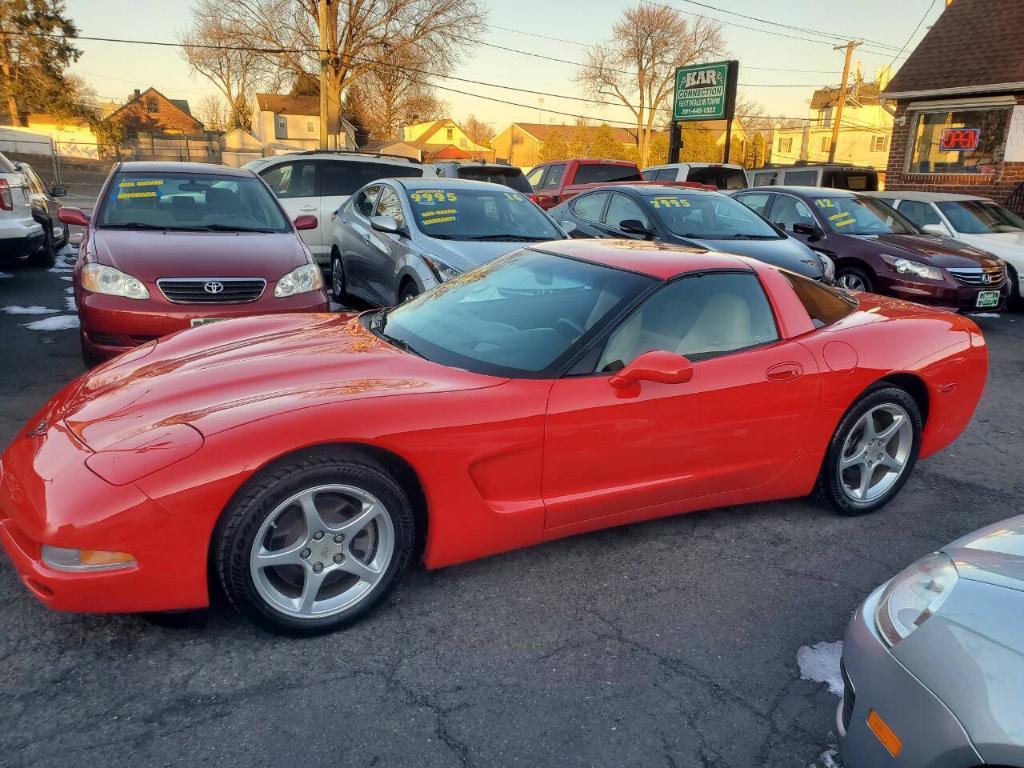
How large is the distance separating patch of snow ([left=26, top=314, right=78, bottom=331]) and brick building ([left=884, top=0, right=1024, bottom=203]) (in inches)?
638

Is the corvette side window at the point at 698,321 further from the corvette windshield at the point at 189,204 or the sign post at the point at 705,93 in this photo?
the sign post at the point at 705,93

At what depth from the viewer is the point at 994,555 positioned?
1.92 metres

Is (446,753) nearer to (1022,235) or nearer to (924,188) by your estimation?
(1022,235)

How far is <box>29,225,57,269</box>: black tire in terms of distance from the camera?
28.7 ft

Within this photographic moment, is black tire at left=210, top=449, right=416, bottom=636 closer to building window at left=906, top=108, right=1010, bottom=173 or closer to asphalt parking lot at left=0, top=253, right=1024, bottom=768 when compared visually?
asphalt parking lot at left=0, top=253, right=1024, bottom=768

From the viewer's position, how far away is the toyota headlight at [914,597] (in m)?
1.79

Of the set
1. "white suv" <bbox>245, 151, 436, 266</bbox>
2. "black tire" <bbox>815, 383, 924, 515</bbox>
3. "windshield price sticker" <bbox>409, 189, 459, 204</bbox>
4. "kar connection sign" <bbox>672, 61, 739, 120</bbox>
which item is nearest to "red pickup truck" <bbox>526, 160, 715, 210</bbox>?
"white suv" <bbox>245, 151, 436, 266</bbox>

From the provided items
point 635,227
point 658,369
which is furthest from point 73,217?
point 658,369

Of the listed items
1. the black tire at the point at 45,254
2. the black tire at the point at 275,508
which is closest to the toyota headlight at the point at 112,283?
the black tire at the point at 275,508

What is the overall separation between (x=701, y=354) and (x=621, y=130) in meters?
55.1

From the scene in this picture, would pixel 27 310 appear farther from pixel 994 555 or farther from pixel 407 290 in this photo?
pixel 994 555

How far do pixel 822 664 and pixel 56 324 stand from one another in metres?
7.08

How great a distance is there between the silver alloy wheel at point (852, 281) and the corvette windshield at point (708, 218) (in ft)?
4.62

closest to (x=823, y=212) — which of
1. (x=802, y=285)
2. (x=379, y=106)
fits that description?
(x=802, y=285)
